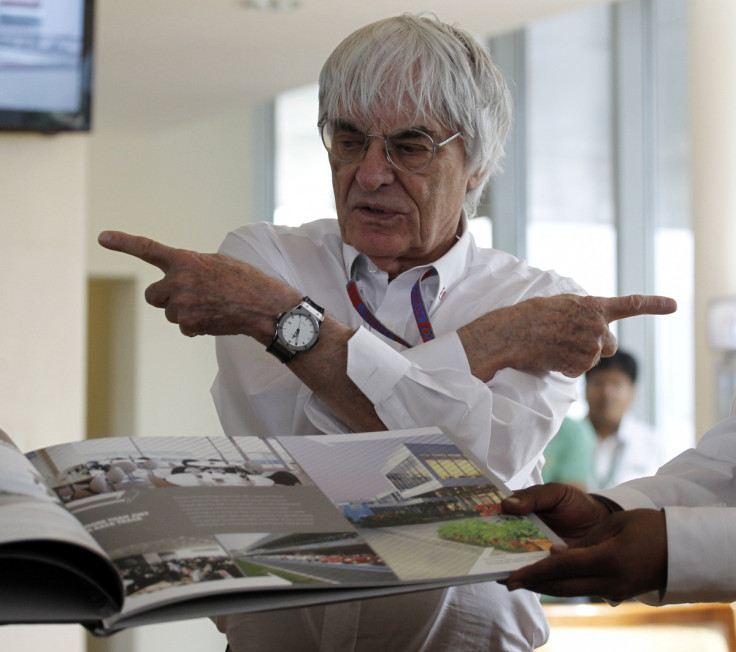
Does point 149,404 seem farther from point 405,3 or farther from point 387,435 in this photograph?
point 387,435

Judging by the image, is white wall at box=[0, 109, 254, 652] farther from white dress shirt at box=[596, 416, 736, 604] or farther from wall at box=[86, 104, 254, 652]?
white dress shirt at box=[596, 416, 736, 604]

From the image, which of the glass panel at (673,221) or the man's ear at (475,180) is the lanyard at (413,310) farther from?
the glass panel at (673,221)

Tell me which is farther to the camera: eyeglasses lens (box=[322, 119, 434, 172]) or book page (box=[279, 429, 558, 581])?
eyeglasses lens (box=[322, 119, 434, 172])

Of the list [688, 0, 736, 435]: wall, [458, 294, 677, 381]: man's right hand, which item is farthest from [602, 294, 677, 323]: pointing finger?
[688, 0, 736, 435]: wall

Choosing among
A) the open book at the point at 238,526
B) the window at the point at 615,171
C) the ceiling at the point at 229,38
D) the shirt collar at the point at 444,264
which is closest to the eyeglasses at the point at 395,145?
the shirt collar at the point at 444,264

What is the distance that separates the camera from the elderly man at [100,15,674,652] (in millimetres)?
1399

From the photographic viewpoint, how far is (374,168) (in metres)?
1.58

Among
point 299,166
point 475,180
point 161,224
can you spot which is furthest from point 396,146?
point 299,166

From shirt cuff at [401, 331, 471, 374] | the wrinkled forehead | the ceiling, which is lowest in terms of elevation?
shirt cuff at [401, 331, 471, 374]

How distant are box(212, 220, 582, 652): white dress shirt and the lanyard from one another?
1cm

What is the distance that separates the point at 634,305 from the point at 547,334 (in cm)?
14

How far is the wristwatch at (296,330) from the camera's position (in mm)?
1379

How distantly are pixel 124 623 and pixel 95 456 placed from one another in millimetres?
287

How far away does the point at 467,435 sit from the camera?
1.42 metres
